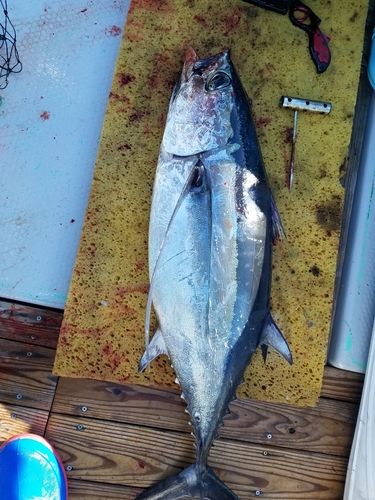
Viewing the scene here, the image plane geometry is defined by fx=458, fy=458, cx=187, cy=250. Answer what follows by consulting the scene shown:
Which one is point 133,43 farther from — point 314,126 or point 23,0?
point 314,126

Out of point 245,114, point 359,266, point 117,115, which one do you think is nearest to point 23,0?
point 117,115

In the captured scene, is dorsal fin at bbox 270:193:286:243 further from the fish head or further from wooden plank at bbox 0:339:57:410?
wooden plank at bbox 0:339:57:410

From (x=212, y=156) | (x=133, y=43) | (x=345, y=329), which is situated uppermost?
(x=133, y=43)

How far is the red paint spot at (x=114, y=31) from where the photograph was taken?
2.41 meters

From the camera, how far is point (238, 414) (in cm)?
223

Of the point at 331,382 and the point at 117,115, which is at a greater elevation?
the point at 117,115

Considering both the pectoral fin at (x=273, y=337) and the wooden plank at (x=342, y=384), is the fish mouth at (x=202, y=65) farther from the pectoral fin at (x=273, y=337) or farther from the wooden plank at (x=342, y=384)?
the wooden plank at (x=342, y=384)

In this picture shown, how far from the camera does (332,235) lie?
2.20m

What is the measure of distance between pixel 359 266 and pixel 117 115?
1.42 metres

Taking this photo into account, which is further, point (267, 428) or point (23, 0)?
point (23, 0)

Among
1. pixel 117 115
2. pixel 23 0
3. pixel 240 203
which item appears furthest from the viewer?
pixel 23 0

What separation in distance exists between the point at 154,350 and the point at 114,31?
1662 millimetres

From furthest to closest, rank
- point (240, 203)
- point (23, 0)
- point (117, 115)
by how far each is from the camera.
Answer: point (23, 0) → point (117, 115) → point (240, 203)

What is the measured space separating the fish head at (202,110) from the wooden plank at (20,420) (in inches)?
54.4
